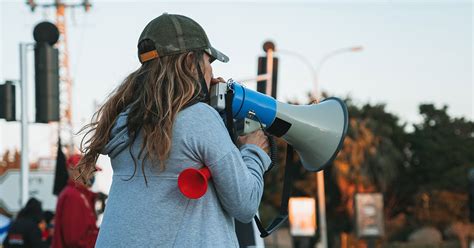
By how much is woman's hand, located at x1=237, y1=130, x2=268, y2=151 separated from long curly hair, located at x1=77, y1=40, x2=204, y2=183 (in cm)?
23

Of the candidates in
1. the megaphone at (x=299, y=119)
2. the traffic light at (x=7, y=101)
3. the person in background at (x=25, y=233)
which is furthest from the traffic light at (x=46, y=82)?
the megaphone at (x=299, y=119)

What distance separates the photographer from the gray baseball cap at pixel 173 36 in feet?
9.12

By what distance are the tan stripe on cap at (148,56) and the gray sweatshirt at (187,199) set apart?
22 cm

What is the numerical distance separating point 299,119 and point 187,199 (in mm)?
582

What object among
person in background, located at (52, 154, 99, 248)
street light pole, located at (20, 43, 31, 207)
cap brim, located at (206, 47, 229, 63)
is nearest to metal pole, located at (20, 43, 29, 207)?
street light pole, located at (20, 43, 31, 207)

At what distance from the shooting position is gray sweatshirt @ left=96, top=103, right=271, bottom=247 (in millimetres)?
2625

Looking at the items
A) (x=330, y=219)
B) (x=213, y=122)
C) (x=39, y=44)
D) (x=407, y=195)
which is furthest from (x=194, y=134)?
(x=407, y=195)

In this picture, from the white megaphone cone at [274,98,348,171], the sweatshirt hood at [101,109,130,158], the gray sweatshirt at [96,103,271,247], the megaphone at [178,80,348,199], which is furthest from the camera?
the white megaphone cone at [274,98,348,171]

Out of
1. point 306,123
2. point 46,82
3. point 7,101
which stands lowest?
point 306,123

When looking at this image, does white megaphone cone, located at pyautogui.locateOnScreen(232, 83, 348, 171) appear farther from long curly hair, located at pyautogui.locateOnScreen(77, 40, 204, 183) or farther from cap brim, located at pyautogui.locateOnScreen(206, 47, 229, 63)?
long curly hair, located at pyautogui.locateOnScreen(77, 40, 204, 183)

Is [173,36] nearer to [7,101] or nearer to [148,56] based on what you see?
[148,56]

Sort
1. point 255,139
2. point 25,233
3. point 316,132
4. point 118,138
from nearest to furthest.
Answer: point 118,138, point 255,139, point 316,132, point 25,233

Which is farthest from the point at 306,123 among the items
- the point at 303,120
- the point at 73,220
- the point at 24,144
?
the point at 24,144

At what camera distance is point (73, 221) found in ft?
20.7
